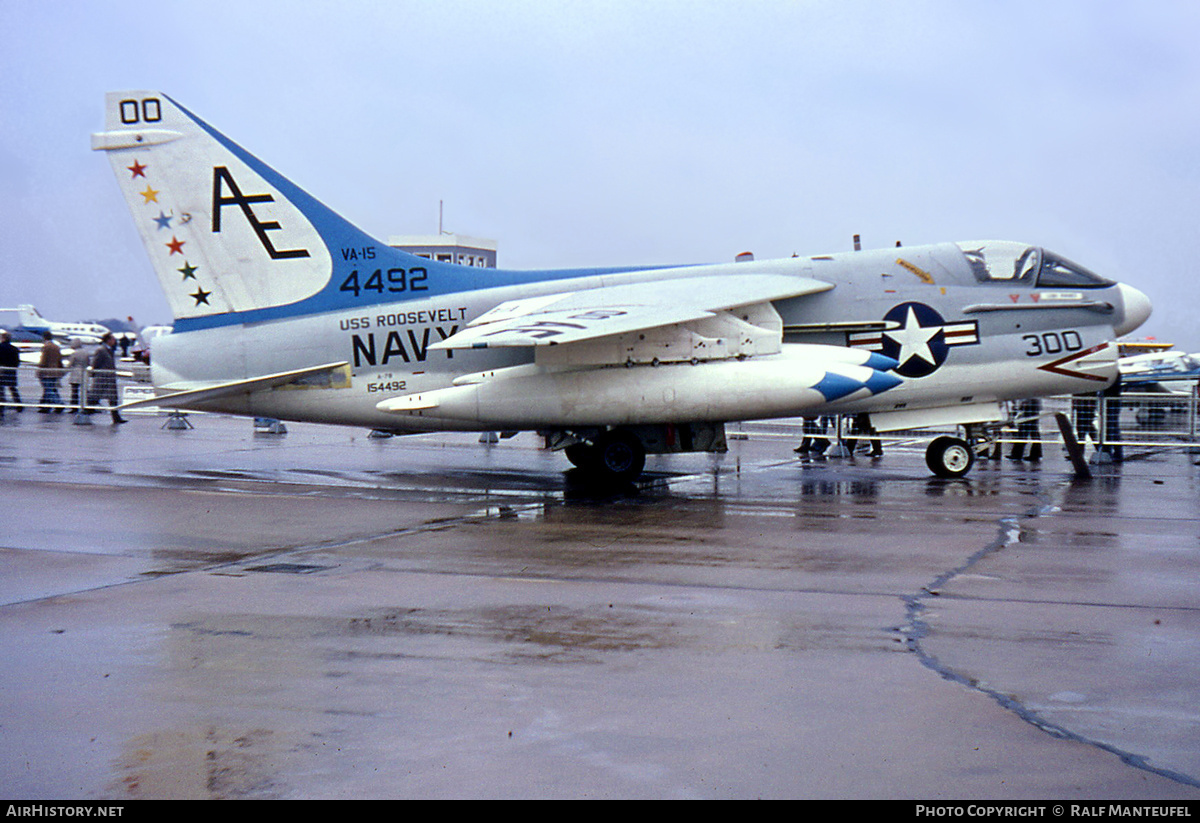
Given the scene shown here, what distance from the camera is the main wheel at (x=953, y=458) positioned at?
14.9 meters

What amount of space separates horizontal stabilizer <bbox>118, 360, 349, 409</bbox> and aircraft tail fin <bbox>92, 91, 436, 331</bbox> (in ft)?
2.89

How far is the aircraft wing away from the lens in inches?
481

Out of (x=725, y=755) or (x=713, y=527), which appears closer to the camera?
(x=725, y=755)

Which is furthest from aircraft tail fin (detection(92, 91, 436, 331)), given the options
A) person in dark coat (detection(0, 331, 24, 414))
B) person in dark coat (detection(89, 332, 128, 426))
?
person in dark coat (detection(0, 331, 24, 414))

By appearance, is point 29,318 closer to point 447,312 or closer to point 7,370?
point 7,370

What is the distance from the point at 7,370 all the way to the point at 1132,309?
78.3 ft

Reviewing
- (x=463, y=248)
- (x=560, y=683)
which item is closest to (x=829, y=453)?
(x=560, y=683)

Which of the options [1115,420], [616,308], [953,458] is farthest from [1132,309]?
[616,308]

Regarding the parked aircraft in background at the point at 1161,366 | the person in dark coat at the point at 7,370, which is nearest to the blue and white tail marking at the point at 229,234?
the person in dark coat at the point at 7,370

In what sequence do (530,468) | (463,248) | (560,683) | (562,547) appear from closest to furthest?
(560,683) → (562,547) → (530,468) → (463,248)

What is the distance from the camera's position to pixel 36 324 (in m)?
84.7

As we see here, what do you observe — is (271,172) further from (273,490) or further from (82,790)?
(82,790)

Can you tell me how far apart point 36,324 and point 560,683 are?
91.8 meters

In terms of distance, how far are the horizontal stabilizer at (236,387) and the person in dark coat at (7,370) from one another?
43.0 ft
